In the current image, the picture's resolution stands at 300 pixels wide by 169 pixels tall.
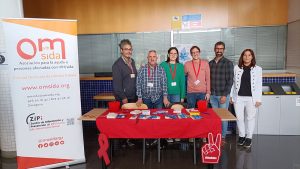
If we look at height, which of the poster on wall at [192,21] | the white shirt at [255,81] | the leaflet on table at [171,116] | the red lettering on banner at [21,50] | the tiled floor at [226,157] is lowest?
the tiled floor at [226,157]

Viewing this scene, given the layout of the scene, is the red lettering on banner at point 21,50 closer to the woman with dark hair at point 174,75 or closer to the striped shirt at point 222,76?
the woman with dark hair at point 174,75

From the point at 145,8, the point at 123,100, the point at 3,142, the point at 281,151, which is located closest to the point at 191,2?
the point at 145,8

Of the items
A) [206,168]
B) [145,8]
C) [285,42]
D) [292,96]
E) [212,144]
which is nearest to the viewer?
[212,144]

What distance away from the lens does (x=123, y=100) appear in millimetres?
3113

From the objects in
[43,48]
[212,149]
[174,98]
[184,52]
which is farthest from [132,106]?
[184,52]

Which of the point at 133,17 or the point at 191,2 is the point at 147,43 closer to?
the point at 133,17

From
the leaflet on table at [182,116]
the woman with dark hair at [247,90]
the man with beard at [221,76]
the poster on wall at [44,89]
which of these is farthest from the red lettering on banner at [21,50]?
the woman with dark hair at [247,90]

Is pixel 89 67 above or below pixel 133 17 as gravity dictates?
below

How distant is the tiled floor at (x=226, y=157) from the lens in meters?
2.80

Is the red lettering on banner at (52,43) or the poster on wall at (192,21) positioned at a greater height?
the poster on wall at (192,21)

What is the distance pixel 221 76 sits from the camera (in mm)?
3365

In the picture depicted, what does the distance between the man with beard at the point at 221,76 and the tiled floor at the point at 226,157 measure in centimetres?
74

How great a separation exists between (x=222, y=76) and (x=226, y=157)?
3.73 ft

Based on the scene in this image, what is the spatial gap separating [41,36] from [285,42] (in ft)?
14.2
